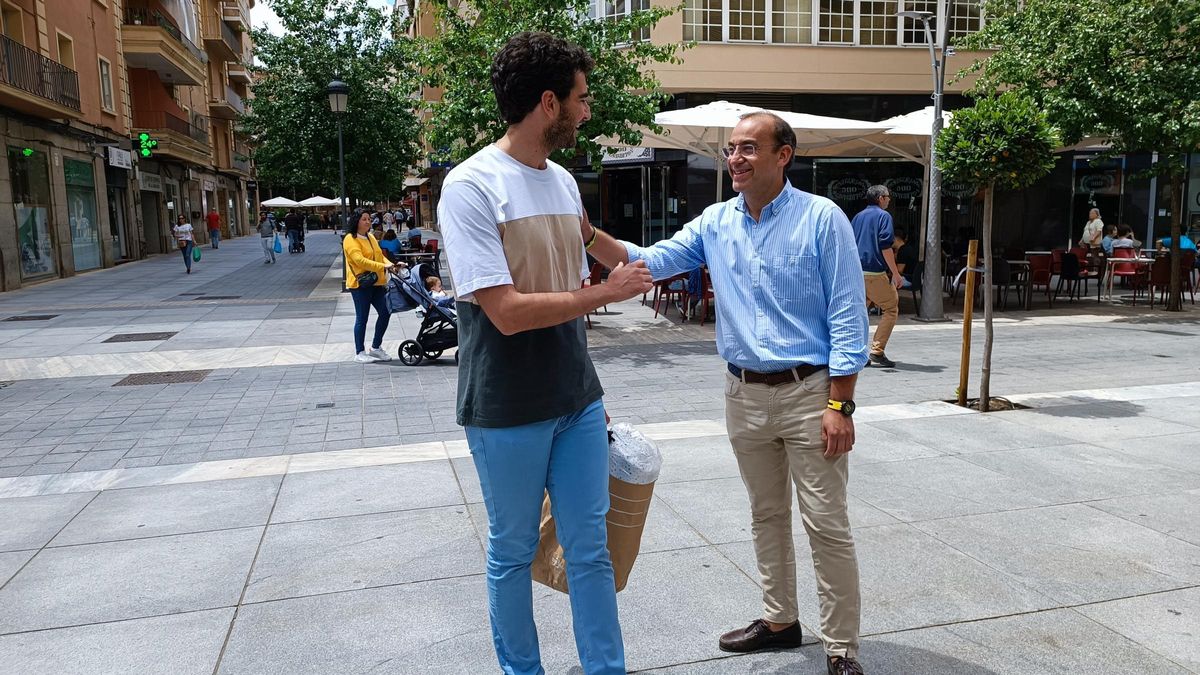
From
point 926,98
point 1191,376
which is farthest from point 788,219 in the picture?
point 926,98

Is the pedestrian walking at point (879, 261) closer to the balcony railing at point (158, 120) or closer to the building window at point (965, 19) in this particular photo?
the building window at point (965, 19)

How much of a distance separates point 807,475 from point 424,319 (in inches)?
299

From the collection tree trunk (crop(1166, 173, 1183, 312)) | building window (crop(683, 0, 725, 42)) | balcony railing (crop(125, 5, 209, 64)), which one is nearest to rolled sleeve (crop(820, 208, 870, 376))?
tree trunk (crop(1166, 173, 1183, 312))

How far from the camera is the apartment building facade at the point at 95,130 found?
63.7 feet

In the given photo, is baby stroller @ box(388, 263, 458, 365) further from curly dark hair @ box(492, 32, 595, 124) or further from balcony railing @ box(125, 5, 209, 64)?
balcony railing @ box(125, 5, 209, 64)

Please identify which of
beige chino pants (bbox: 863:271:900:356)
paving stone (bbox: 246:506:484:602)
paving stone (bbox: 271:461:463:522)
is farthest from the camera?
beige chino pants (bbox: 863:271:900:356)

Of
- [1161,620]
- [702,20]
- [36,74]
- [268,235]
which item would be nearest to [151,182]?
[268,235]

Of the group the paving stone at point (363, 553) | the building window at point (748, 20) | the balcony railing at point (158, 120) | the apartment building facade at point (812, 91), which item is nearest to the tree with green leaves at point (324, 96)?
the apartment building facade at point (812, 91)

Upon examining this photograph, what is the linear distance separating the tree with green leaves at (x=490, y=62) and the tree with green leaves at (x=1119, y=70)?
5.88 metres

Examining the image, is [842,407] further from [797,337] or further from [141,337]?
[141,337]

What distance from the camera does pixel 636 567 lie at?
12.5ft

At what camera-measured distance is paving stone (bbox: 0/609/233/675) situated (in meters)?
3.01

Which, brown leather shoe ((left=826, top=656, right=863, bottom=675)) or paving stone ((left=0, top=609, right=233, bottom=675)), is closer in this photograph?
brown leather shoe ((left=826, top=656, right=863, bottom=675))

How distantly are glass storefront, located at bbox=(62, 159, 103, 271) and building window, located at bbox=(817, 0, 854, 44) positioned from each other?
760 inches
